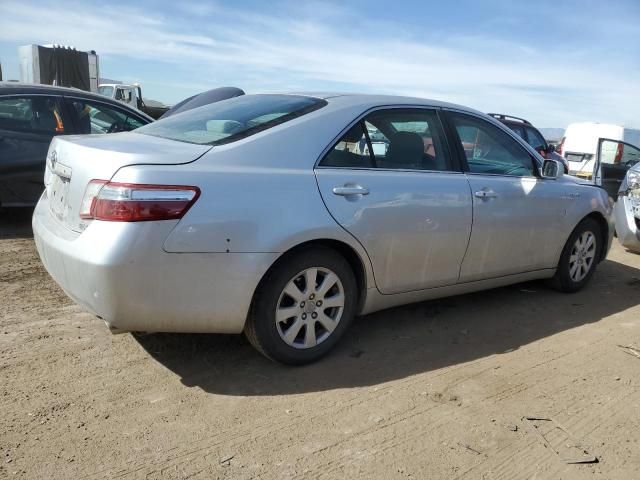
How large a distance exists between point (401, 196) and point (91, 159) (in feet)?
5.79

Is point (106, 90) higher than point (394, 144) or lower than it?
lower

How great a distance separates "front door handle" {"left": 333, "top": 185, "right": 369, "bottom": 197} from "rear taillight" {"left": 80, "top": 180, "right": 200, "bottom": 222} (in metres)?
0.83

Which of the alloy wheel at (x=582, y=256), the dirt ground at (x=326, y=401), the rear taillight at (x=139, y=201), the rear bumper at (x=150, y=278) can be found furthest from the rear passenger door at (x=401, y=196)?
the alloy wheel at (x=582, y=256)

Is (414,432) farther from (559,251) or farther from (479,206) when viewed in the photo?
(559,251)

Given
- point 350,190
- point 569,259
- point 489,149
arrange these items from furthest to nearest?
point 569,259
point 489,149
point 350,190

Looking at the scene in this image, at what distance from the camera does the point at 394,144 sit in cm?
374

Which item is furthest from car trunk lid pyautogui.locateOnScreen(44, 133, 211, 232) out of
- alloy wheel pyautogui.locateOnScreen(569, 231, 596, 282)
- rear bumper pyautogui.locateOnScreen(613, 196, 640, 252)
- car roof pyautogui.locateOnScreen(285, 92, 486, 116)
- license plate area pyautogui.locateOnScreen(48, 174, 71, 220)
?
rear bumper pyautogui.locateOnScreen(613, 196, 640, 252)

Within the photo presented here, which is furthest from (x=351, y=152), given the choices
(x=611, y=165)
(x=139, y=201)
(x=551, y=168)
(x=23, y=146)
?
(x=611, y=165)

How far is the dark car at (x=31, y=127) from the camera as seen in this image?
235 inches

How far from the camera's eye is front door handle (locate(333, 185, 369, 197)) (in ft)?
10.7

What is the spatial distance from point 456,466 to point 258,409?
985 millimetres

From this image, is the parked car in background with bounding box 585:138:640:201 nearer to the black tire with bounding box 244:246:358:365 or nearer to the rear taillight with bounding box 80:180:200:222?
the black tire with bounding box 244:246:358:365

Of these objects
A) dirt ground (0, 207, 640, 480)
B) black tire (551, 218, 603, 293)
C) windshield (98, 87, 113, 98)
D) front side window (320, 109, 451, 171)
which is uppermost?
front side window (320, 109, 451, 171)

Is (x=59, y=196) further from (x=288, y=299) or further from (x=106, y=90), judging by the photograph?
(x=106, y=90)
